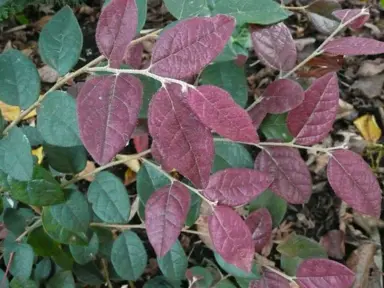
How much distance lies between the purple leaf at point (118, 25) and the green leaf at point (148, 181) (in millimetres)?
369

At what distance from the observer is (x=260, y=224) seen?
1305mm

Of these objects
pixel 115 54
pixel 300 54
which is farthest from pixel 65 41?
pixel 300 54

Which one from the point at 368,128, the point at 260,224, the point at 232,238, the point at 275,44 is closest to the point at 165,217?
the point at 232,238

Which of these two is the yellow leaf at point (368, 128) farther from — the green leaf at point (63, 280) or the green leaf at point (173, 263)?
the green leaf at point (63, 280)

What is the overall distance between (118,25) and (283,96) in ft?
1.41

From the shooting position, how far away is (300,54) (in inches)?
85.4

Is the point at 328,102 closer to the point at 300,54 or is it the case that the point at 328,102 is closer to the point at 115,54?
the point at 115,54

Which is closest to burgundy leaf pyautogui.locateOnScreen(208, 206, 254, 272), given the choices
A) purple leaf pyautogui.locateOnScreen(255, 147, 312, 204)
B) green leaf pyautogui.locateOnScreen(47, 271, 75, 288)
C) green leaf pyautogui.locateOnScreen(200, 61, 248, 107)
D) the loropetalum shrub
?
the loropetalum shrub

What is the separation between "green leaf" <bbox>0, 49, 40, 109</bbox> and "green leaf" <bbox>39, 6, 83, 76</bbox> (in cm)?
5

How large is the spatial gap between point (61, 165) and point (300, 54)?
1.23 meters

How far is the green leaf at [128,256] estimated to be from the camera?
1373 mm

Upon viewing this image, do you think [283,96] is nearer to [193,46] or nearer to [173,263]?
[193,46]

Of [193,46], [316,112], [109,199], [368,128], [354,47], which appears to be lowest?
[368,128]

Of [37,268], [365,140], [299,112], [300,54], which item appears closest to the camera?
[299,112]
